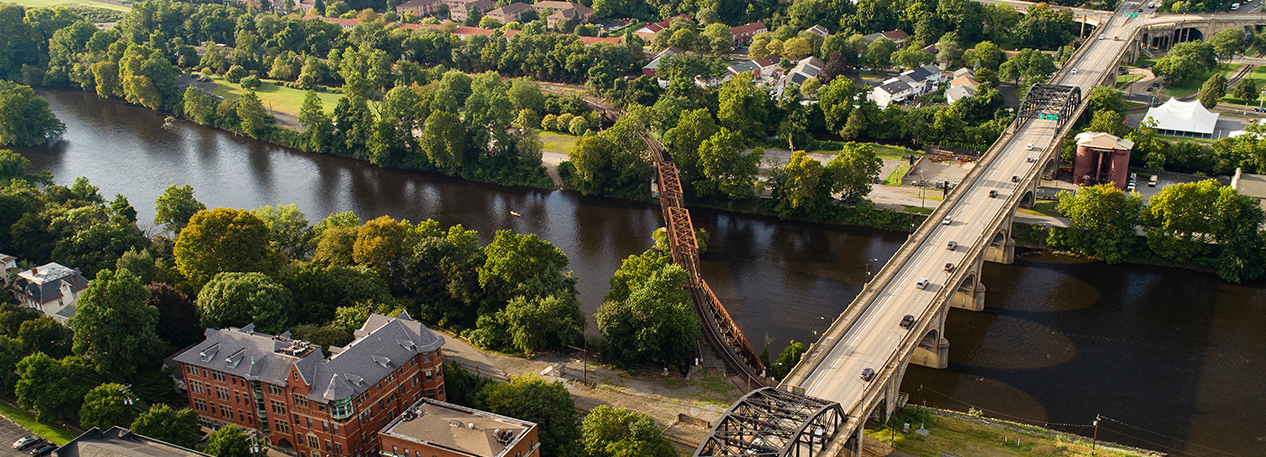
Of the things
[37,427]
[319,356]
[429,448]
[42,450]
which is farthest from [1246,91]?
[37,427]

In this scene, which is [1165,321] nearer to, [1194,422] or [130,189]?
[1194,422]

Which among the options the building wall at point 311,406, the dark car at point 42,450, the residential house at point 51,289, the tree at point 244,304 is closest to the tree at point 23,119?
the residential house at point 51,289

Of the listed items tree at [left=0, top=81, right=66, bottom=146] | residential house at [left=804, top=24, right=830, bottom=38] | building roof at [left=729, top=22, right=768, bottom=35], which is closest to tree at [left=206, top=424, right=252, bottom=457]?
tree at [left=0, top=81, right=66, bottom=146]

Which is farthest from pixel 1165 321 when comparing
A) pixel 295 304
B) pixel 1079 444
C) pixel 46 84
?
pixel 46 84

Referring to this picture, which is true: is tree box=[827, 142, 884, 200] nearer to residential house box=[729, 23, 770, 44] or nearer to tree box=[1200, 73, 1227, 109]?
tree box=[1200, 73, 1227, 109]

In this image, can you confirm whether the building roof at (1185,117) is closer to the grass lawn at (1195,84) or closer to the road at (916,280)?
the grass lawn at (1195,84)

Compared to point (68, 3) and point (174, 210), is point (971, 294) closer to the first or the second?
point (174, 210)
